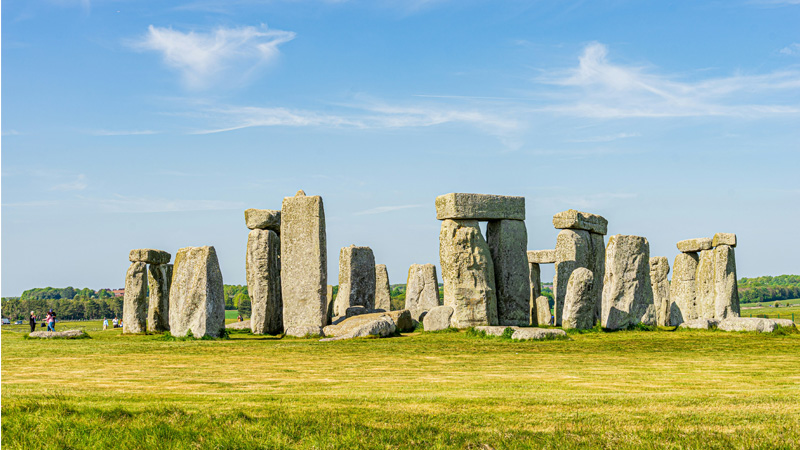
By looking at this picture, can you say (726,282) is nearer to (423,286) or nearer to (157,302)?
(423,286)

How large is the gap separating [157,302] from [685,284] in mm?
15413

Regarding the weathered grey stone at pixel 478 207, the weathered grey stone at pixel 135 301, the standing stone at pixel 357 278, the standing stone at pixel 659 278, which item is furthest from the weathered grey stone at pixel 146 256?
the standing stone at pixel 659 278

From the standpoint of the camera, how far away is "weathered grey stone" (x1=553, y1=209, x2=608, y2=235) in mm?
21562

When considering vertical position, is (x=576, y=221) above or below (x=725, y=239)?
above

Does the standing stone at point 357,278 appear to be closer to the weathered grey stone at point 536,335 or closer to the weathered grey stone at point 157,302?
the weathered grey stone at point 157,302

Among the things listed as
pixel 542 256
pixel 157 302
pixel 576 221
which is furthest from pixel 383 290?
pixel 157 302

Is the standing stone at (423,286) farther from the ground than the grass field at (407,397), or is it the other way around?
the standing stone at (423,286)

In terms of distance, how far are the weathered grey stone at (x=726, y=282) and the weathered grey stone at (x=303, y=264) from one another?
11.5m

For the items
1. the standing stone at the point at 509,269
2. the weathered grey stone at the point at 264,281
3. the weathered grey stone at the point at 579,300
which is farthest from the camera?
the weathered grey stone at the point at 264,281

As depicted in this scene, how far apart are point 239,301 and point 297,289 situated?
32.5m

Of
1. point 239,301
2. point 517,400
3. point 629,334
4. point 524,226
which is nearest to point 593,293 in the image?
point 629,334

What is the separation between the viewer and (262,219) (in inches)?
735

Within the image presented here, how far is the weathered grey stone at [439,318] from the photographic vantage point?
17516 mm

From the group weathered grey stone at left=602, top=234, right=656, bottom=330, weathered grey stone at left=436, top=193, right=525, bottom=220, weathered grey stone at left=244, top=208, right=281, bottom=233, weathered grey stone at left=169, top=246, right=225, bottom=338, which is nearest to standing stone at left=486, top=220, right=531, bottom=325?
weathered grey stone at left=436, top=193, right=525, bottom=220
